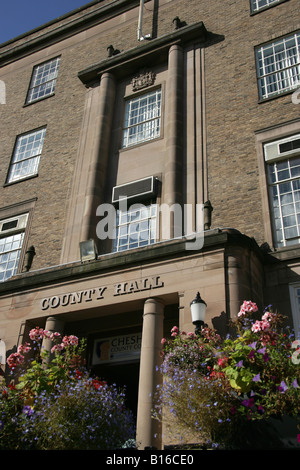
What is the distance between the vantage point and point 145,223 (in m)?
15.3

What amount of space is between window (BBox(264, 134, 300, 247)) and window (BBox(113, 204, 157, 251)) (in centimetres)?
374

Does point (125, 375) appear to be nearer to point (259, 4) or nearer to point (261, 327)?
point (261, 327)

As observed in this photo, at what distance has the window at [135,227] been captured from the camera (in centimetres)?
1499

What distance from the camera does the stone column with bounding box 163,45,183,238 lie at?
49.0ft

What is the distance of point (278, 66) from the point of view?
1612cm

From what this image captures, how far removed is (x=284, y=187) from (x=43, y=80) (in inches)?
583

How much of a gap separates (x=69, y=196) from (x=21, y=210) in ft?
7.66

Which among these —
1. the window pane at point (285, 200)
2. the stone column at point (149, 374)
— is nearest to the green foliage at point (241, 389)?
the stone column at point (149, 374)

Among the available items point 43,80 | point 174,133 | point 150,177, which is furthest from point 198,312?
point 43,80

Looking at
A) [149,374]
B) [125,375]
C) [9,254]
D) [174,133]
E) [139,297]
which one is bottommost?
[149,374]

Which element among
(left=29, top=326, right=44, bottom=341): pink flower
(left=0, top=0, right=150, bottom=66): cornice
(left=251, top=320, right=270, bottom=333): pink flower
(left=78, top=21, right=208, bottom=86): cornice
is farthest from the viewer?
(left=0, top=0, right=150, bottom=66): cornice

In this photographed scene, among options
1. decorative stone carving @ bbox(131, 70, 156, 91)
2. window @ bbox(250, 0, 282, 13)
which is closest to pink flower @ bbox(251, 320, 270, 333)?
decorative stone carving @ bbox(131, 70, 156, 91)

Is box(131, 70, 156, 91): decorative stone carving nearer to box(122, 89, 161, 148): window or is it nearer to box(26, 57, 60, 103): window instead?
box(122, 89, 161, 148): window
